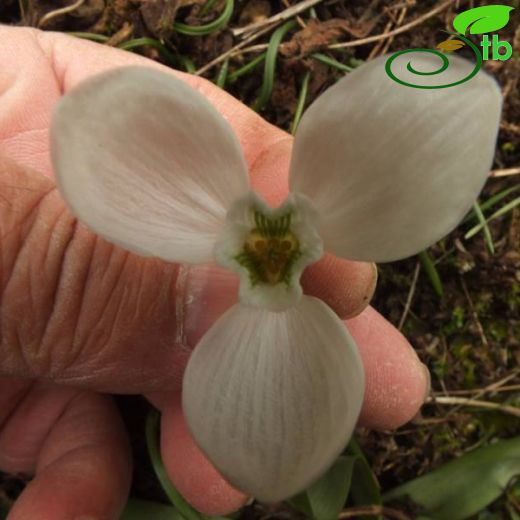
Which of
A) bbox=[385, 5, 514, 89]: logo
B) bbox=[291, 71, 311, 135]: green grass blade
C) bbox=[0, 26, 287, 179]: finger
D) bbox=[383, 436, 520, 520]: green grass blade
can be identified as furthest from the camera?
bbox=[291, 71, 311, 135]: green grass blade

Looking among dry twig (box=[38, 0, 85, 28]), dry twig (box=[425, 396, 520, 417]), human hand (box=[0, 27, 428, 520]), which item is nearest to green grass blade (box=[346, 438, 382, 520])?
human hand (box=[0, 27, 428, 520])

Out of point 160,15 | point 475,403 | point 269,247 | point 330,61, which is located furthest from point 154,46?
point 475,403

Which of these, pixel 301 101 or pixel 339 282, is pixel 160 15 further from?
pixel 339 282

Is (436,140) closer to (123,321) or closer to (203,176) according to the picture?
(203,176)

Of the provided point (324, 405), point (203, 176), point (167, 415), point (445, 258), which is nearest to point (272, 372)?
point (324, 405)

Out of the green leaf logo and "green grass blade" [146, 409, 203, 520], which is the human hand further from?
the green leaf logo

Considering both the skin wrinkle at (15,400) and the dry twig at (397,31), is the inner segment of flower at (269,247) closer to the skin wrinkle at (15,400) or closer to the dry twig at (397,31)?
the dry twig at (397,31)
